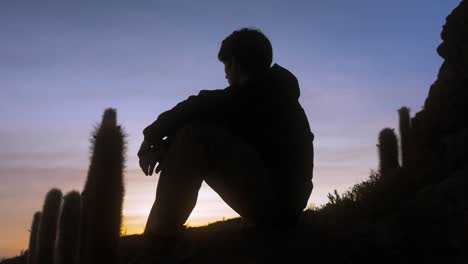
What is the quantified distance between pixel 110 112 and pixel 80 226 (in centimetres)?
196

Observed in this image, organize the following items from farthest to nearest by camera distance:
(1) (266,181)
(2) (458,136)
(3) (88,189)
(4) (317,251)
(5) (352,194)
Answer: (3) (88,189)
(5) (352,194)
(2) (458,136)
(4) (317,251)
(1) (266,181)

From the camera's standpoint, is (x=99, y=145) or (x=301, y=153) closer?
(x=301, y=153)

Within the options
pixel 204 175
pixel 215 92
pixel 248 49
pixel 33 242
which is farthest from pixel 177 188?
pixel 33 242

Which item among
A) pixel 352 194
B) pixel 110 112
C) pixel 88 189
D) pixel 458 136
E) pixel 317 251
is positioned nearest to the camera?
pixel 317 251

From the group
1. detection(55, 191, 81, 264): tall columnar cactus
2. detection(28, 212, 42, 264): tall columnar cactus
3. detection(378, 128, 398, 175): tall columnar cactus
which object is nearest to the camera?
detection(55, 191, 81, 264): tall columnar cactus

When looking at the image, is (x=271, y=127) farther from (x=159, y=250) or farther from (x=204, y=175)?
(x=159, y=250)

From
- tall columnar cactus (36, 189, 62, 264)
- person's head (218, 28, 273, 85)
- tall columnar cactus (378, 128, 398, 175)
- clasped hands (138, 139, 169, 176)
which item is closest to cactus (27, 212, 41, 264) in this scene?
tall columnar cactus (36, 189, 62, 264)

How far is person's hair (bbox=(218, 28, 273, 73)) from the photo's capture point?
10.7 ft

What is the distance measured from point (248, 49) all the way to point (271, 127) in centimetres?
53

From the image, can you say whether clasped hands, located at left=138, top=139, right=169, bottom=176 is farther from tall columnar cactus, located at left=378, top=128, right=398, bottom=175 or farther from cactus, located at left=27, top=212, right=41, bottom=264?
tall columnar cactus, located at left=378, top=128, right=398, bottom=175

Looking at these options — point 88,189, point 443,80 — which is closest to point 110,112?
point 88,189

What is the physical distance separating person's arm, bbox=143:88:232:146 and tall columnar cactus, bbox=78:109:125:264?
4849 mm

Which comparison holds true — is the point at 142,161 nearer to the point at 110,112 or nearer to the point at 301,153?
the point at 301,153

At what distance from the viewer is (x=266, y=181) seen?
10.1 ft
